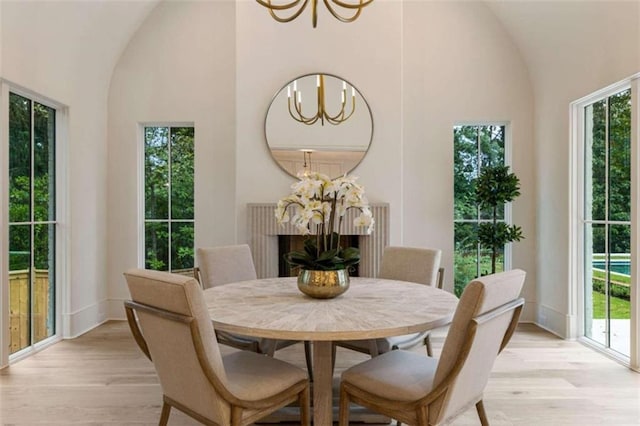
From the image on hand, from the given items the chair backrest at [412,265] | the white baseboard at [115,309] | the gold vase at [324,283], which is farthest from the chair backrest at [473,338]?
the white baseboard at [115,309]

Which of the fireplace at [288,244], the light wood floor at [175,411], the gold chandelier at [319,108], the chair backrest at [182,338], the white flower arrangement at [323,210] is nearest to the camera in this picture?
the chair backrest at [182,338]

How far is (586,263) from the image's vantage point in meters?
3.59

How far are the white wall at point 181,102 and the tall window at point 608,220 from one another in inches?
133

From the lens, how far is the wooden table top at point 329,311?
1.53 metres

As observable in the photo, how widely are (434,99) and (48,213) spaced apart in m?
3.88

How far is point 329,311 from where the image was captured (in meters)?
1.79

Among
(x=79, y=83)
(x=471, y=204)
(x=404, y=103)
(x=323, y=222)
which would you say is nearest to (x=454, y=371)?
(x=323, y=222)

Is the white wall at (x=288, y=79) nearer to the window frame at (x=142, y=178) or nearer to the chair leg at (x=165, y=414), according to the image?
the window frame at (x=142, y=178)

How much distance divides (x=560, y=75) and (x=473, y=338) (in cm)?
335

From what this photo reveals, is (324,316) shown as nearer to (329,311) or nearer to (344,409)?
(329,311)

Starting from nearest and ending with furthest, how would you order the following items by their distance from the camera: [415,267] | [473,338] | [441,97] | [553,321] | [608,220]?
[473,338] → [415,267] → [608,220] → [553,321] → [441,97]

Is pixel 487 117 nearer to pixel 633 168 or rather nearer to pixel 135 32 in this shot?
pixel 633 168

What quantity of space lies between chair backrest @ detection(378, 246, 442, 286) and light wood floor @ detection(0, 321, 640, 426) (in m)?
0.81

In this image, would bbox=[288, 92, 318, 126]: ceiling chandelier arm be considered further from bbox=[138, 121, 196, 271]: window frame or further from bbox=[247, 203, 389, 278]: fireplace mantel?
bbox=[138, 121, 196, 271]: window frame
